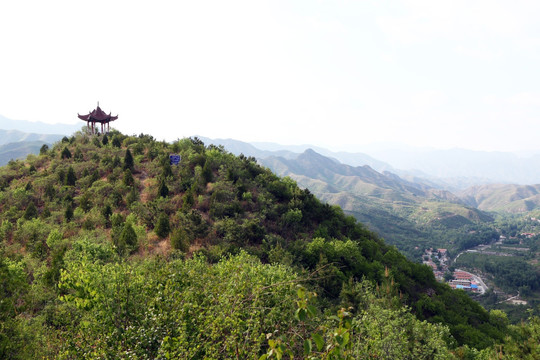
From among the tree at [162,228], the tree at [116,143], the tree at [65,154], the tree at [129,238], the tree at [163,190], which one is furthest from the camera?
the tree at [116,143]

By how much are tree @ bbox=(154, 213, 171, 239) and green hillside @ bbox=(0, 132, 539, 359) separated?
11 centimetres

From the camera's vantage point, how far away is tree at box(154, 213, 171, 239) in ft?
97.8

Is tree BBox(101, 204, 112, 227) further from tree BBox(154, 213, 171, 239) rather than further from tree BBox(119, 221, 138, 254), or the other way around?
tree BBox(119, 221, 138, 254)

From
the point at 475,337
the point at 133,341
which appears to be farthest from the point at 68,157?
the point at 475,337

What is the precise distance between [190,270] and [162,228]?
17921mm

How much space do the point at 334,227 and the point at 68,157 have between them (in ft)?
148

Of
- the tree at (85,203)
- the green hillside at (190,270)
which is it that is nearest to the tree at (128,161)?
the green hillside at (190,270)

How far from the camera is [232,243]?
103 feet

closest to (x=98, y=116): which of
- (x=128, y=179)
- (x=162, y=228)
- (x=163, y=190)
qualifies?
(x=128, y=179)

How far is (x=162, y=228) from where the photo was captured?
98.0 ft

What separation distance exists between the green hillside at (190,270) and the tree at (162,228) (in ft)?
0.36

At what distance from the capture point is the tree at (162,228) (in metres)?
29.8

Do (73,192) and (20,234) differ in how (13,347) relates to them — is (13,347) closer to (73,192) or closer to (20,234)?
(20,234)

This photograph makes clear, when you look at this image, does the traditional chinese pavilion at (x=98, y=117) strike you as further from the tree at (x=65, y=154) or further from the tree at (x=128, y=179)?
the tree at (x=128, y=179)
